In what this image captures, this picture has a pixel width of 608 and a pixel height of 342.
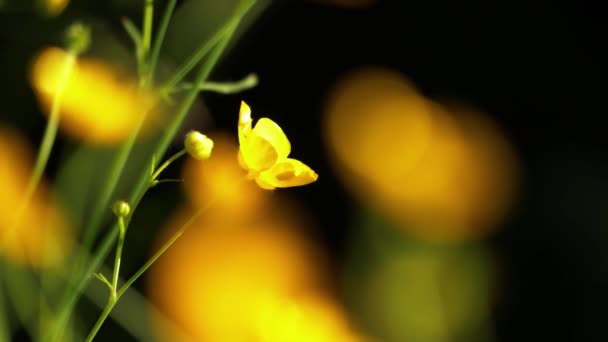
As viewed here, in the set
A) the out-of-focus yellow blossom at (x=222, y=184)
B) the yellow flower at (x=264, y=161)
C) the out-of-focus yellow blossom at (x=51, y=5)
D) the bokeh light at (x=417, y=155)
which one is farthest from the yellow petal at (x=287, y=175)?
the bokeh light at (x=417, y=155)

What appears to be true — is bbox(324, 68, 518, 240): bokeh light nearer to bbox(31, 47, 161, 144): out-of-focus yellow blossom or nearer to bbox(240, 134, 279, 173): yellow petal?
bbox(31, 47, 161, 144): out-of-focus yellow blossom

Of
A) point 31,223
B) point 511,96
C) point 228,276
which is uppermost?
point 511,96

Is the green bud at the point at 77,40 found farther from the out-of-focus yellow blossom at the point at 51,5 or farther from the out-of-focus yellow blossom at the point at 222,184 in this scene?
the out-of-focus yellow blossom at the point at 222,184

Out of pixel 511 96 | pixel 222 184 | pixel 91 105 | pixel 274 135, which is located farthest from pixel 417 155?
pixel 274 135

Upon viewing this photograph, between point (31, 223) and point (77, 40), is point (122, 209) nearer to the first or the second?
point (77, 40)

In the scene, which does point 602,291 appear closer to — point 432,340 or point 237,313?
point 432,340

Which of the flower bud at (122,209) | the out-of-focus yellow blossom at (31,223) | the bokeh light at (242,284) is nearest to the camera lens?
the flower bud at (122,209)

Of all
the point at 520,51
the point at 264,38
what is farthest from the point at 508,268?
the point at 264,38
